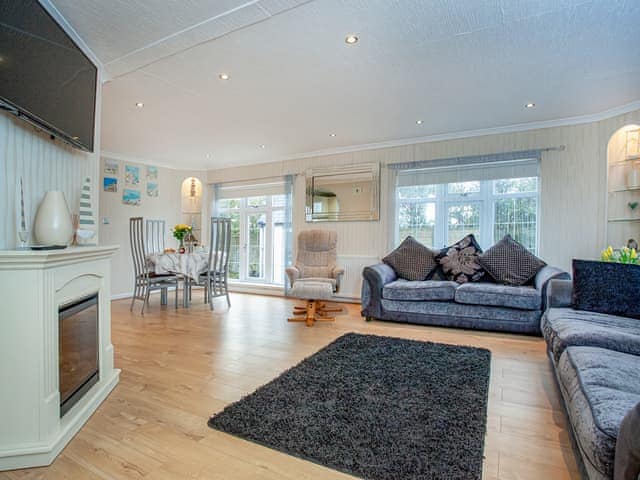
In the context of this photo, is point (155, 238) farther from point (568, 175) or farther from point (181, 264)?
point (568, 175)

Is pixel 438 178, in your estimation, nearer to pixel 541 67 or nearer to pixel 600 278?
pixel 541 67

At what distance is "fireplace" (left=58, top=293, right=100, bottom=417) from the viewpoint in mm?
A: 1647

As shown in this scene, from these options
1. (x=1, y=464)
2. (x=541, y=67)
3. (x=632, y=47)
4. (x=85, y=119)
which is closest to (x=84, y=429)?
(x=1, y=464)

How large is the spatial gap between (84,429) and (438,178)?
4.40m

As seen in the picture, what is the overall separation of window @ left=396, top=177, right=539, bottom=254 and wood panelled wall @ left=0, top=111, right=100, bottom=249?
153 inches

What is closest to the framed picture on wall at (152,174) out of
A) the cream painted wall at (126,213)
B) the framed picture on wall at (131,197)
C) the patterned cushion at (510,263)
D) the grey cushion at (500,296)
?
the cream painted wall at (126,213)

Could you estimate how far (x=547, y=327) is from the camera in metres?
2.27

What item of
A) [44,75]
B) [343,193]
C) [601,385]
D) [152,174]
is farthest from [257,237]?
[601,385]

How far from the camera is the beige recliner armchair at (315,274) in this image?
12.4 ft

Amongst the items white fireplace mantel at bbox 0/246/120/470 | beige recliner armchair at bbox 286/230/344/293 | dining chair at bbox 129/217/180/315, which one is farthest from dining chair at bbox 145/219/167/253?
white fireplace mantel at bbox 0/246/120/470

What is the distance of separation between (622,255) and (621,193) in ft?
2.82

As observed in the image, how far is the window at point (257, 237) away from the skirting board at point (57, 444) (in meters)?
4.08

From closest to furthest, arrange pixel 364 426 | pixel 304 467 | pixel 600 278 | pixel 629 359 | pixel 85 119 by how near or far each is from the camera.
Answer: pixel 304 467 → pixel 629 359 → pixel 364 426 → pixel 85 119 → pixel 600 278

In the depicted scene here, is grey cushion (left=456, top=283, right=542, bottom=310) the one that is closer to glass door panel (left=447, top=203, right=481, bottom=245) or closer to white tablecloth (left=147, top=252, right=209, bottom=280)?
glass door panel (left=447, top=203, right=481, bottom=245)
